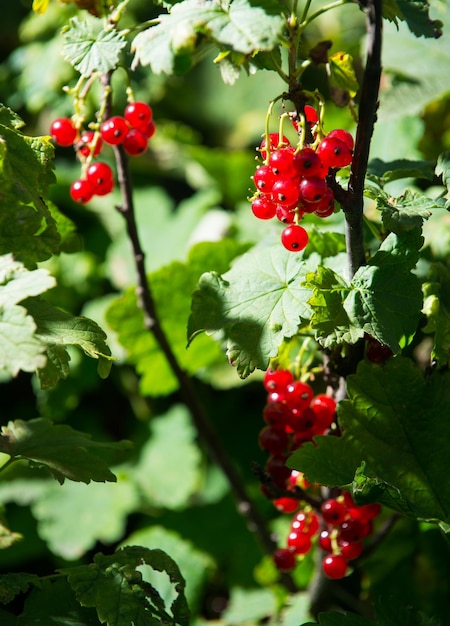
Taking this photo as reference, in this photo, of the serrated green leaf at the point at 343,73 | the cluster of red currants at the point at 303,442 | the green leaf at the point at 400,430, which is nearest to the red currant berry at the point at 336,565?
the cluster of red currants at the point at 303,442

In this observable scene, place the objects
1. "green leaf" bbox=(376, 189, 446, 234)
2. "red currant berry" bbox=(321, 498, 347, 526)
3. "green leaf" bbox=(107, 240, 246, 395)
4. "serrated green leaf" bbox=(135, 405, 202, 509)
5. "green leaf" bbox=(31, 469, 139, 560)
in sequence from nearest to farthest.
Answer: "green leaf" bbox=(376, 189, 446, 234) → "red currant berry" bbox=(321, 498, 347, 526) → "green leaf" bbox=(107, 240, 246, 395) → "green leaf" bbox=(31, 469, 139, 560) → "serrated green leaf" bbox=(135, 405, 202, 509)

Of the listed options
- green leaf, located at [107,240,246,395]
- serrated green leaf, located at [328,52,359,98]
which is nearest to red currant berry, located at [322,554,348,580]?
green leaf, located at [107,240,246,395]

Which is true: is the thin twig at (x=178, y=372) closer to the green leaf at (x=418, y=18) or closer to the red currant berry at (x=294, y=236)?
the red currant berry at (x=294, y=236)

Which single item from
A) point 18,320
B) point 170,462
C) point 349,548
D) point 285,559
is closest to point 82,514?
point 170,462

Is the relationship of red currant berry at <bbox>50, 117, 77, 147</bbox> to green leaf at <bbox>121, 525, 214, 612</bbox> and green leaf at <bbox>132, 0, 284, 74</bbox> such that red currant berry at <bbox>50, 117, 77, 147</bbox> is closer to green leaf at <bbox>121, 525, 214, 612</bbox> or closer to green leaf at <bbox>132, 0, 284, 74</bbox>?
green leaf at <bbox>132, 0, 284, 74</bbox>

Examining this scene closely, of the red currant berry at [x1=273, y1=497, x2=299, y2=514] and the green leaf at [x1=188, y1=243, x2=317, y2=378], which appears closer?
the green leaf at [x1=188, y1=243, x2=317, y2=378]

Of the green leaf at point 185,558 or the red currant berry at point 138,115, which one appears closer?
the red currant berry at point 138,115
